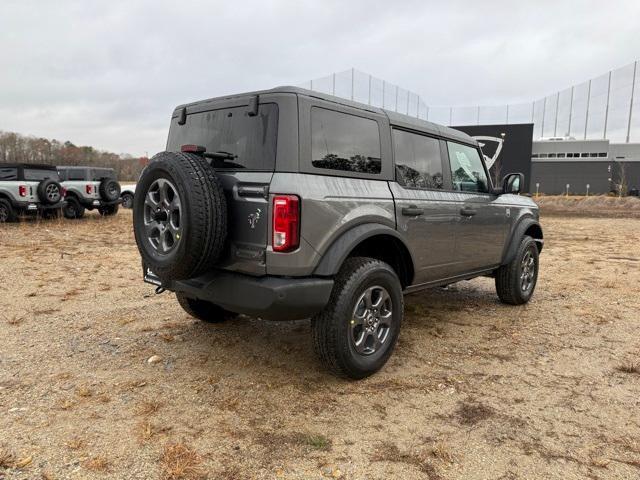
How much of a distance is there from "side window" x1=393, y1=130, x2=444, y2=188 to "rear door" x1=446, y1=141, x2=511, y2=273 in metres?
0.28

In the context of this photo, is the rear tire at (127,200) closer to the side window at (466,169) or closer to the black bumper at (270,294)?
the side window at (466,169)

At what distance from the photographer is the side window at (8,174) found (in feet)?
43.1

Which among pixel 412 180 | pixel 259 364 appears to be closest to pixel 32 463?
pixel 259 364

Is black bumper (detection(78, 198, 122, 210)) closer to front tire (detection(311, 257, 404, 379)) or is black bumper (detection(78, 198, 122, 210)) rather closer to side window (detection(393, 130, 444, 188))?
side window (detection(393, 130, 444, 188))

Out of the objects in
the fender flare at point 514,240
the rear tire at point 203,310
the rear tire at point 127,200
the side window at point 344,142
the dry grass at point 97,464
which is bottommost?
the dry grass at point 97,464

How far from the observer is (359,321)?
10.6 feet

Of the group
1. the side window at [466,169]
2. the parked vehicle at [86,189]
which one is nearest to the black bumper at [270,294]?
the side window at [466,169]

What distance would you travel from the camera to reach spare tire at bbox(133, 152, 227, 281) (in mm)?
2766

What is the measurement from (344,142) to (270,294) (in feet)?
4.09

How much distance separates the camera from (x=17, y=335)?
13.5 feet

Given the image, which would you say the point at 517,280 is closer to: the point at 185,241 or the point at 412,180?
the point at 412,180

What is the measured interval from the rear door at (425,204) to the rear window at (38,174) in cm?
1335

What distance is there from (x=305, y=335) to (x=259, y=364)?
0.75 m

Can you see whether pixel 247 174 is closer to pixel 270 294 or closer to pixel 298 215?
pixel 298 215
